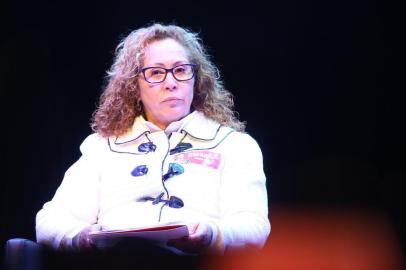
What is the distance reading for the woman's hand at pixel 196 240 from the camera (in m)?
1.61

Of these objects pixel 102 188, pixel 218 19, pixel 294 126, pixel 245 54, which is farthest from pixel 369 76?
pixel 102 188

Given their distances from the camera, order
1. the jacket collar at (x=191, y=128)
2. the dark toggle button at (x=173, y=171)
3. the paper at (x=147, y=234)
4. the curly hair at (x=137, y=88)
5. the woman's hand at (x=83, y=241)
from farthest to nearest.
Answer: the curly hair at (x=137, y=88), the jacket collar at (x=191, y=128), the dark toggle button at (x=173, y=171), the woman's hand at (x=83, y=241), the paper at (x=147, y=234)

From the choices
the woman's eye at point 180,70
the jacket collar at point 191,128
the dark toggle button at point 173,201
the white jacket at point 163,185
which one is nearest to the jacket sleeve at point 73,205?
the white jacket at point 163,185

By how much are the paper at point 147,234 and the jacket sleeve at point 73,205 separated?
30 centimetres

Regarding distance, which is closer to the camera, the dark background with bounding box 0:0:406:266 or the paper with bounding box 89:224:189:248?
the paper with bounding box 89:224:189:248

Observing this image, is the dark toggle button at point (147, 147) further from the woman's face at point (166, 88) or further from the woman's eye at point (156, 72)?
the woman's eye at point (156, 72)

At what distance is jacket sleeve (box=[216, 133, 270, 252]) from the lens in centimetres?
178

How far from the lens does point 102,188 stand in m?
2.10

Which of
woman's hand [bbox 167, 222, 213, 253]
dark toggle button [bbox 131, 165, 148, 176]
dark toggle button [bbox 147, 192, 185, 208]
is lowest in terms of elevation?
woman's hand [bbox 167, 222, 213, 253]

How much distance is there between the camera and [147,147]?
213 centimetres

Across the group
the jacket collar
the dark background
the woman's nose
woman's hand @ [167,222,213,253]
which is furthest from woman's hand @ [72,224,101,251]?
the dark background

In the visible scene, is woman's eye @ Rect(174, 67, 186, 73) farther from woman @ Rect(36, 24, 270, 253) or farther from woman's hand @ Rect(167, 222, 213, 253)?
woman's hand @ Rect(167, 222, 213, 253)

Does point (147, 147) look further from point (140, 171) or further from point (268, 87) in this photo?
point (268, 87)

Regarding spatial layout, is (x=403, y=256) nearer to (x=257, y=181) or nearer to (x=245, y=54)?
(x=257, y=181)
